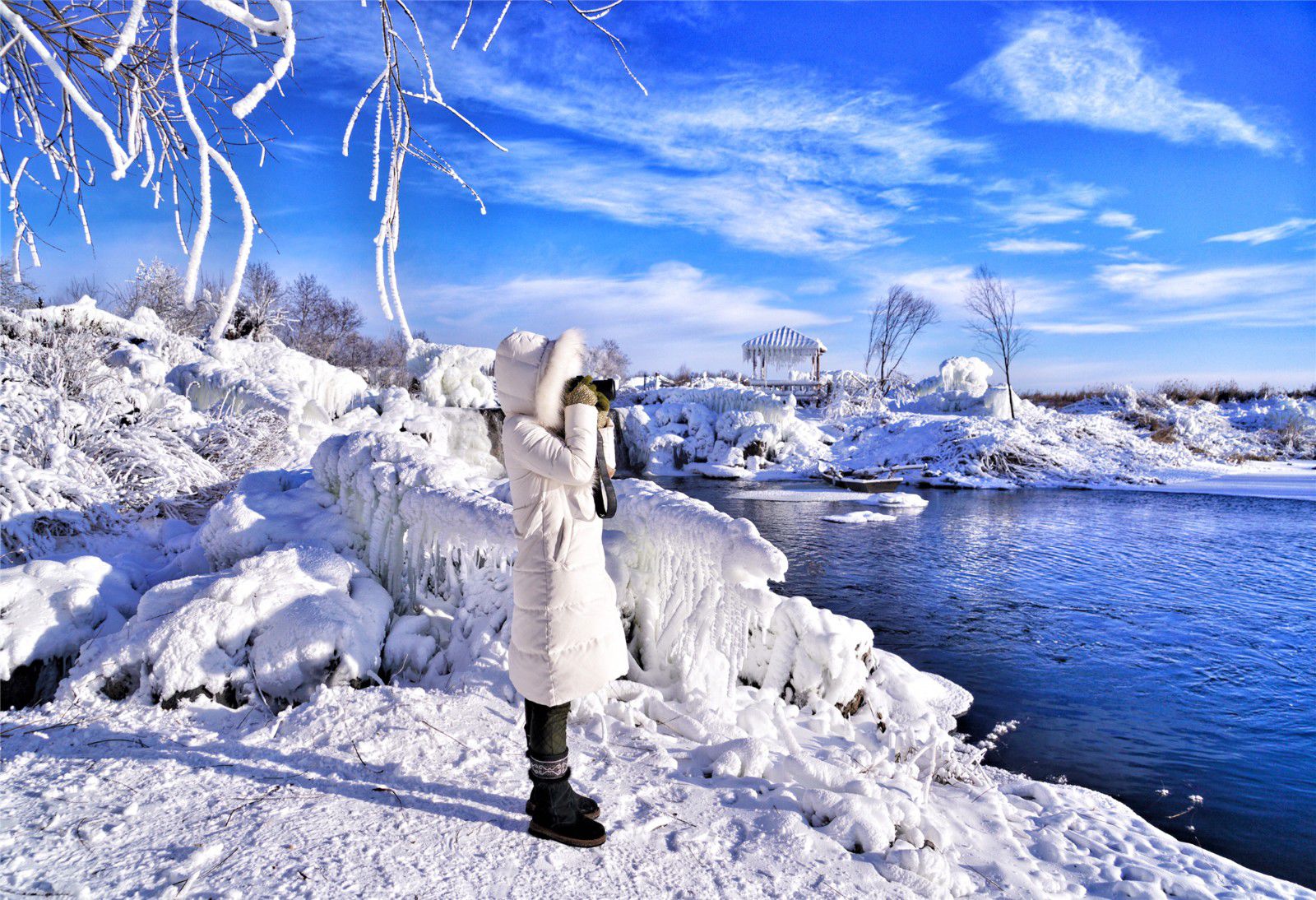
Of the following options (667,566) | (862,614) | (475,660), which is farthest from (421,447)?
(862,614)

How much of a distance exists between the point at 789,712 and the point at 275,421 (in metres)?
8.20

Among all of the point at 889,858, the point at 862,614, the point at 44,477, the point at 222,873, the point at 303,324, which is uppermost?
the point at 303,324

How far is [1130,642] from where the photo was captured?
260 inches

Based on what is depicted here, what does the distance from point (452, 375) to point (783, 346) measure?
1092 inches

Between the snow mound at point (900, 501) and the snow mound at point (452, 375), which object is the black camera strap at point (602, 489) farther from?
the snow mound at point (452, 375)

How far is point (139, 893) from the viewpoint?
6.19ft

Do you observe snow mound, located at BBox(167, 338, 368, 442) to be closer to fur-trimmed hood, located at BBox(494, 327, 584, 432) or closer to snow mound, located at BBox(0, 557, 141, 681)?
snow mound, located at BBox(0, 557, 141, 681)

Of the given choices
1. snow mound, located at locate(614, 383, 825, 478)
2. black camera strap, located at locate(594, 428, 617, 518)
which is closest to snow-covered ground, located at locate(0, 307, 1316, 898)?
black camera strap, located at locate(594, 428, 617, 518)

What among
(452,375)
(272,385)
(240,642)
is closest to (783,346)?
(452,375)

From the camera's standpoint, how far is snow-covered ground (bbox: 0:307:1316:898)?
216 cm

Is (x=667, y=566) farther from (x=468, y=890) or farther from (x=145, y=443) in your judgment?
(x=145, y=443)

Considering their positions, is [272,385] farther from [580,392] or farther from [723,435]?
[723,435]

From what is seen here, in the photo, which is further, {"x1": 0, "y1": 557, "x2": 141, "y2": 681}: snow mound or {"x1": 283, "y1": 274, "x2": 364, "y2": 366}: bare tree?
{"x1": 283, "y1": 274, "x2": 364, "y2": 366}: bare tree

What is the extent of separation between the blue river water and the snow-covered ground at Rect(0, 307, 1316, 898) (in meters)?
0.66
